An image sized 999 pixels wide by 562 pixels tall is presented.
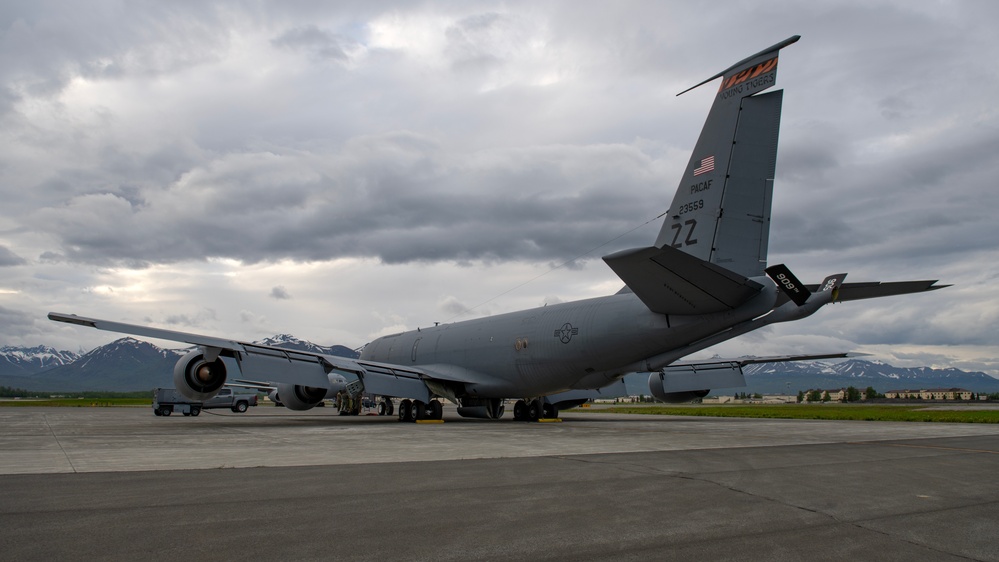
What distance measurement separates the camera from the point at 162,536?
16.2ft

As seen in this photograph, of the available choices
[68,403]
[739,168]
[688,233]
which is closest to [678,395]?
[688,233]

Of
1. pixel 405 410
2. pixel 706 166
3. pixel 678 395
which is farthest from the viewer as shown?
pixel 678 395

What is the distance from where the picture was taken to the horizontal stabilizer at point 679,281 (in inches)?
517

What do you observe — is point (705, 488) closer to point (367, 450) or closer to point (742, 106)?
point (367, 450)

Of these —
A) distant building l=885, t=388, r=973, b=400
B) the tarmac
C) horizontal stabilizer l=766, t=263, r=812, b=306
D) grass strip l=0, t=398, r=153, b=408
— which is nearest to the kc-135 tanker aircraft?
horizontal stabilizer l=766, t=263, r=812, b=306

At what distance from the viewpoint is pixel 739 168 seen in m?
15.8

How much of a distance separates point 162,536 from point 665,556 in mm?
3659

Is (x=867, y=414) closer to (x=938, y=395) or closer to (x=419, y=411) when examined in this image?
(x=419, y=411)

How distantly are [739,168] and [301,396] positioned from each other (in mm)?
18503

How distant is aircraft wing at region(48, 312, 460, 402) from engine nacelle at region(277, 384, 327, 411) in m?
3.13

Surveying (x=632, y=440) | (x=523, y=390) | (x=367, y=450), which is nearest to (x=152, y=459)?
(x=367, y=450)

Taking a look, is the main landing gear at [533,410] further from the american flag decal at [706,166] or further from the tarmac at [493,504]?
the tarmac at [493,504]

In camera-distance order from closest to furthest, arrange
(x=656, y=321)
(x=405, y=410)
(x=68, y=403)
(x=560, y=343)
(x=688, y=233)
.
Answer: (x=688, y=233) < (x=656, y=321) < (x=560, y=343) < (x=405, y=410) < (x=68, y=403)

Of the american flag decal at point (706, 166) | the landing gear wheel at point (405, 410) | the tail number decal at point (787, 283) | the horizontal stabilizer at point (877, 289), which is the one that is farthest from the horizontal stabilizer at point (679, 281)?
the landing gear wheel at point (405, 410)
